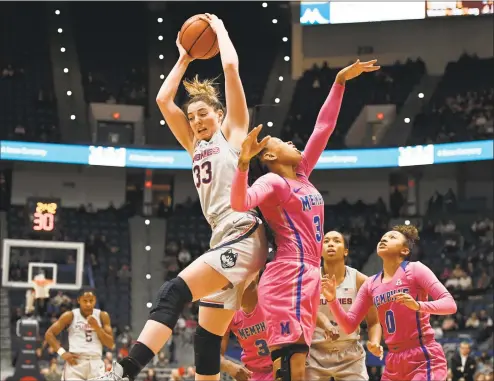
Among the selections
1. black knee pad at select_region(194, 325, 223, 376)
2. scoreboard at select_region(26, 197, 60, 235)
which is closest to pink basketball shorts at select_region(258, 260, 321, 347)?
black knee pad at select_region(194, 325, 223, 376)

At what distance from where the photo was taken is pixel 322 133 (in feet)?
17.5

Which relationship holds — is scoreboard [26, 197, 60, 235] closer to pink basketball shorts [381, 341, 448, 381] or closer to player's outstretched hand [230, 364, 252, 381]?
player's outstretched hand [230, 364, 252, 381]

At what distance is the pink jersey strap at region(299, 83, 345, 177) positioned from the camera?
529 cm

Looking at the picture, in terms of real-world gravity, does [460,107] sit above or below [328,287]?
above

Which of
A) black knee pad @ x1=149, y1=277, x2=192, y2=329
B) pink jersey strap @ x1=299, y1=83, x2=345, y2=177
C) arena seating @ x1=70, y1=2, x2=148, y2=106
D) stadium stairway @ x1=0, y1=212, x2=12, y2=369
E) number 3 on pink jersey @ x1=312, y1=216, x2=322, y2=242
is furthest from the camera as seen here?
arena seating @ x1=70, y1=2, x2=148, y2=106

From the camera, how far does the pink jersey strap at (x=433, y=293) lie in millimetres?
5473

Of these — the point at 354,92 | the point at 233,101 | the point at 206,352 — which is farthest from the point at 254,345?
the point at 354,92

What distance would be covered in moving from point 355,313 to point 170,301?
2.02 meters

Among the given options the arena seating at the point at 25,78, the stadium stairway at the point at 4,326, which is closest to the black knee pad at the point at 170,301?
the stadium stairway at the point at 4,326

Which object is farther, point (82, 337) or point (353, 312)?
point (82, 337)

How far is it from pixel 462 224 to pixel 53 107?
1212 centimetres

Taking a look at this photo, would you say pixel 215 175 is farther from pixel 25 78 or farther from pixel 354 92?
pixel 25 78

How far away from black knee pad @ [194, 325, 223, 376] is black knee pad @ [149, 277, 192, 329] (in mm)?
317

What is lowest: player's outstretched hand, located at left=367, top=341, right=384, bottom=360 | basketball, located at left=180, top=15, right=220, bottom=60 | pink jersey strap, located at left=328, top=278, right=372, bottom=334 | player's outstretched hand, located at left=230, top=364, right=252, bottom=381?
player's outstretched hand, located at left=230, top=364, right=252, bottom=381
